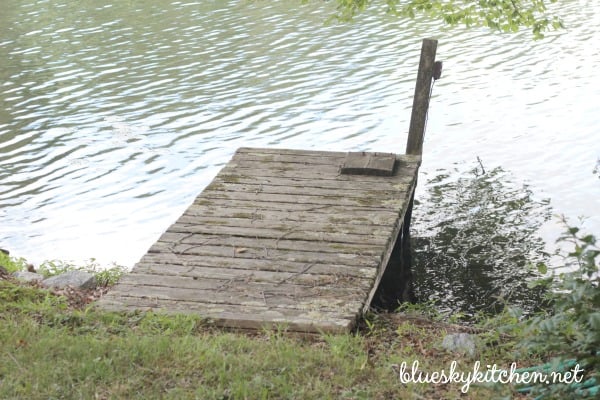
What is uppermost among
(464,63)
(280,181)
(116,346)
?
(116,346)

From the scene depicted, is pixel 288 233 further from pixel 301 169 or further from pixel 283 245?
pixel 301 169

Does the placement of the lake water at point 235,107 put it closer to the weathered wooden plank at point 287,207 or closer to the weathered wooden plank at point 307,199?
the weathered wooden plank at point 307,199

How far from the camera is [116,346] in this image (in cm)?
582

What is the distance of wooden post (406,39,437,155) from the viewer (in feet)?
37.3

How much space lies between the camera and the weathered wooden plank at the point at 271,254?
767cm

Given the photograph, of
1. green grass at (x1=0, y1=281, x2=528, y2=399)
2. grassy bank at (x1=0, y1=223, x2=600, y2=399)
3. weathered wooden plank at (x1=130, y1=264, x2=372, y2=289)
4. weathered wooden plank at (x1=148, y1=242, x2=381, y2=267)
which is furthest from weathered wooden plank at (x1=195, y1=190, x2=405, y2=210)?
green grass at (x1=0, y1=281, x2=528, y2=399)

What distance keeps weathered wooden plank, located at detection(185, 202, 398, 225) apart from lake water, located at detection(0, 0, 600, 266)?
2.65 metres

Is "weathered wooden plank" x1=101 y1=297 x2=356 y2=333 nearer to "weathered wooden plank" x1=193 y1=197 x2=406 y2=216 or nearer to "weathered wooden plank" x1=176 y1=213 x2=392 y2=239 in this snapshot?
"weathered wooden plank" x1=176 y1=213 x2=392 y2=239

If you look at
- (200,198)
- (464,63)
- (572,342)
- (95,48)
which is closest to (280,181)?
(200,198)

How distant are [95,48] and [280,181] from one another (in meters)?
15.4

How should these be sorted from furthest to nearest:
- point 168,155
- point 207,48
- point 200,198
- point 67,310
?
point 207,48, point 168,155, point 200,198, point 67,310

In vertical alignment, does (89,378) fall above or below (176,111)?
above

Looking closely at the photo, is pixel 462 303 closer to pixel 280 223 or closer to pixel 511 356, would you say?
pixel 280 223

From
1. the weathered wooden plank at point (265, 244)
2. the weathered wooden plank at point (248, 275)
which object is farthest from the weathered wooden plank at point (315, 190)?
the weathered wooden plank at point (248, 275)
